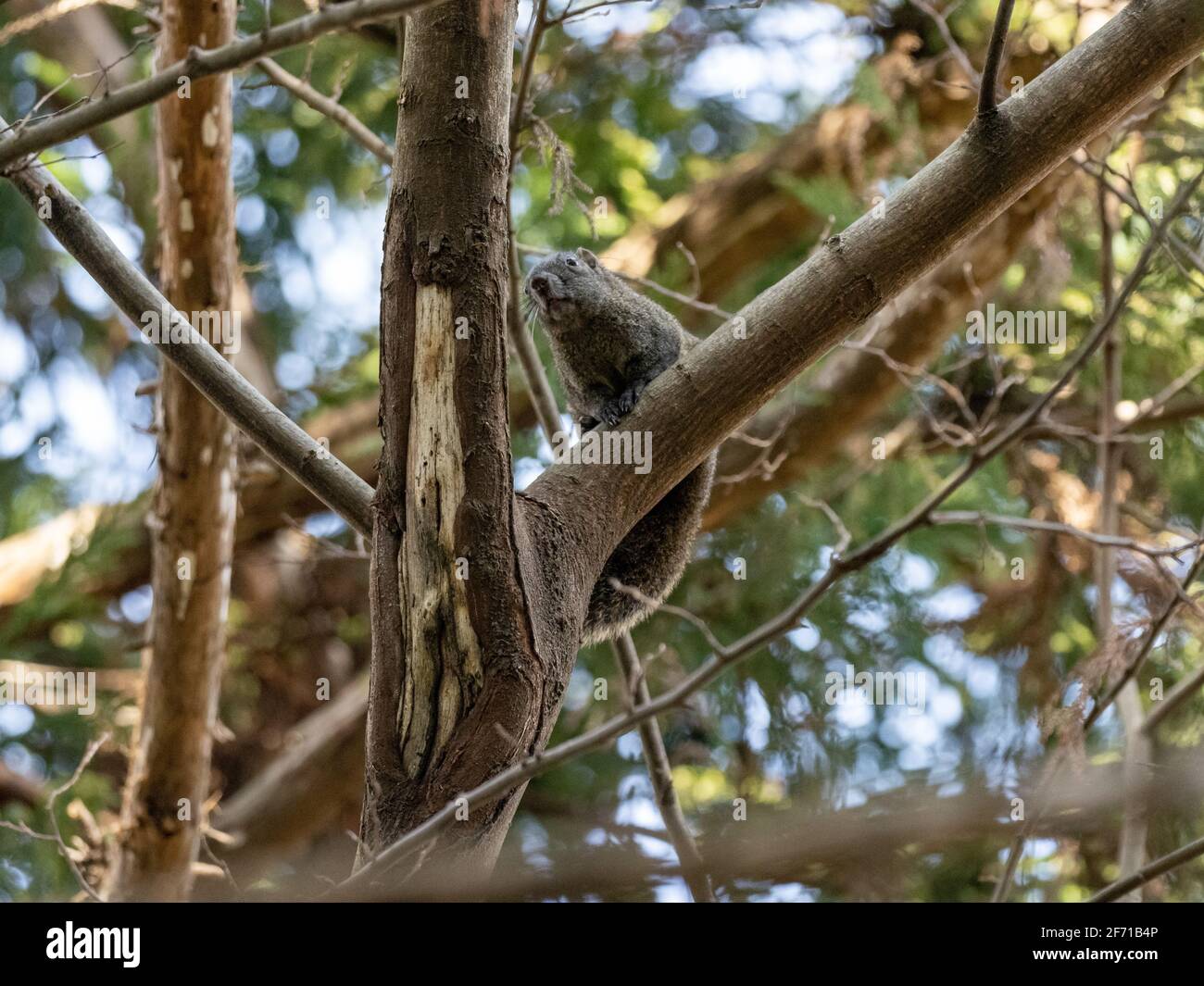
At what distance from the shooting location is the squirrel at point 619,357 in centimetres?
561

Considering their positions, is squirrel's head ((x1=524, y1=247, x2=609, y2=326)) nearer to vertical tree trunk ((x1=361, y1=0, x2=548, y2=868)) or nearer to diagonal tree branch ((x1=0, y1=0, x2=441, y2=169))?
vertical tree trunk ((x1=361, y1=0, x2=548, y2=868))

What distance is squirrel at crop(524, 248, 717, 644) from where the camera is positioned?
18.4ft

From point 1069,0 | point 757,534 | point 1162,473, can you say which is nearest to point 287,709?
point 757,534

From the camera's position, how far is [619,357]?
6305 millimetres

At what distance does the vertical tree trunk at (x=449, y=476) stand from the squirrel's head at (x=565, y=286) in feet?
8.75

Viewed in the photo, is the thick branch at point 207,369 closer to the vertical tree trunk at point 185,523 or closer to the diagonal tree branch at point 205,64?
the diagonal tree branch at point 205,64

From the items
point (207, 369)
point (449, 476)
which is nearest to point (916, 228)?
point (449, 476)

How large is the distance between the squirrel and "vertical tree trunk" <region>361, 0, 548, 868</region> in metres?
1.96

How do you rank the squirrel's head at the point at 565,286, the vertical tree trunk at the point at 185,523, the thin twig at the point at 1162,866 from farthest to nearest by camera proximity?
1. the squirrel's head at the point at 565,286
2. the vertical tree trunk at the point at 185,523
3. the thin twig at the point at 1162,866

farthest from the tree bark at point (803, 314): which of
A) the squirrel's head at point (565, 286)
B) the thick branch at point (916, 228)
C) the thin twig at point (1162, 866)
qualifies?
the squirrel's head at point (565, 286)

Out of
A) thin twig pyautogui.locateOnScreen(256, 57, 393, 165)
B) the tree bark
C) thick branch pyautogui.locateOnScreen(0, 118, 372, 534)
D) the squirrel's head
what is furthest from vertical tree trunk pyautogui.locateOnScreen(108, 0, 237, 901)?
the tree bark

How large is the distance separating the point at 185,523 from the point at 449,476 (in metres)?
3.43

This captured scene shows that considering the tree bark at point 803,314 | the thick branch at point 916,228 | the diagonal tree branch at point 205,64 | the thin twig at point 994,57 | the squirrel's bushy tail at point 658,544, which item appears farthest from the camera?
the squirrel's bushy tail at point 658,544
